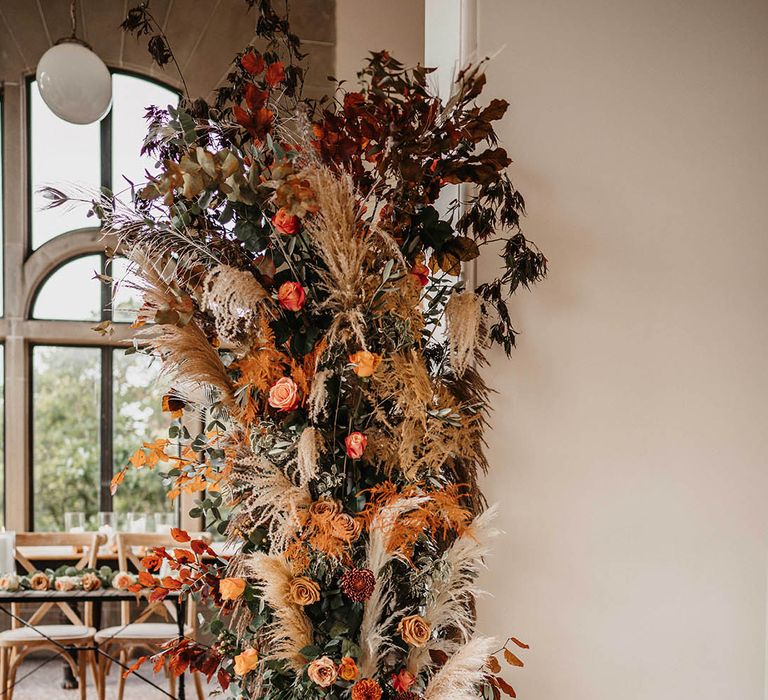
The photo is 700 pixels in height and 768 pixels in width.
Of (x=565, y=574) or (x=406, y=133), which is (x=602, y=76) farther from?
(x=565, y=574)

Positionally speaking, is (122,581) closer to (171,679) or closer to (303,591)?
(171,679)

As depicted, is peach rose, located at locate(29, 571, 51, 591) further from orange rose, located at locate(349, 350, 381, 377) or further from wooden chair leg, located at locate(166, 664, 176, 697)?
orange rose, located at locate(349, 350, 381, 377)

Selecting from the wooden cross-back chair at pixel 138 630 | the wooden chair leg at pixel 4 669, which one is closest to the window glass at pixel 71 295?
the wooden cross-back chair at pixel 138 630

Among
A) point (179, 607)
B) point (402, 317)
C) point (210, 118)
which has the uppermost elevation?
point (210, 118)

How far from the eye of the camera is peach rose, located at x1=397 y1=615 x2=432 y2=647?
143 centimetres

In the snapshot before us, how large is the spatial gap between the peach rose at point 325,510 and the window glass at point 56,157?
16.6ft

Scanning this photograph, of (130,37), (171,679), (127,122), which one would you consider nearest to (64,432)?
(127,122)

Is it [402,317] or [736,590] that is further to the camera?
[736,590]

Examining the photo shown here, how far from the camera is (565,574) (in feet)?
6.45

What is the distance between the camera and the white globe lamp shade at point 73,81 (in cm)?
324

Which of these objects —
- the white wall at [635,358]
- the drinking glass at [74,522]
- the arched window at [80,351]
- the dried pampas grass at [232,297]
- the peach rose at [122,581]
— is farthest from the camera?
the arched window at [80,351]

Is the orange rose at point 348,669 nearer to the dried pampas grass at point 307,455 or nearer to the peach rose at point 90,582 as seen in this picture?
the dried pampas grass at point 307,455

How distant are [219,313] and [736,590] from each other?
1.62m

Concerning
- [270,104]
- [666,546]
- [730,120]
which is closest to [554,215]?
[730,120]
